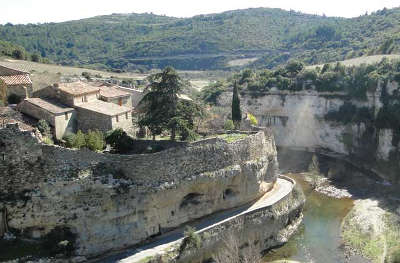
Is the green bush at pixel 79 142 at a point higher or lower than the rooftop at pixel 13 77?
lower

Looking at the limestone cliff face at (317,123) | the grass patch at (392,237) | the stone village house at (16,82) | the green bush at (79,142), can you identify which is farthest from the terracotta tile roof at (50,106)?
the limestone cliff face at (317,123)

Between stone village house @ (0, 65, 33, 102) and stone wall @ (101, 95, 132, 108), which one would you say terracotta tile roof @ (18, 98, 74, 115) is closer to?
stone village house @ (0, 65, 33, 102)

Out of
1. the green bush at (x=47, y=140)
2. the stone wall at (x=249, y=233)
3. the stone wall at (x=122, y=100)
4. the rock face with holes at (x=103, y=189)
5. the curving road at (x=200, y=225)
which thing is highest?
the stone wall at (x=122, y=100)

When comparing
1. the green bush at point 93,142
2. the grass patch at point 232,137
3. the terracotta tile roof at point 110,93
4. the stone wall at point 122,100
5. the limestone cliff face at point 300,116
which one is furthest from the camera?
the limestone cliff face at point 300,116

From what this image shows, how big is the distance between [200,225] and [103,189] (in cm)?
716

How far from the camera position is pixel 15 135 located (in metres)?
24.9

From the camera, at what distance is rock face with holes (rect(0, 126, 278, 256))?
82.1 ft

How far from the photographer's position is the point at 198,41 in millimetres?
129250

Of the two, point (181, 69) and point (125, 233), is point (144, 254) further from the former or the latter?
point (181, 69)

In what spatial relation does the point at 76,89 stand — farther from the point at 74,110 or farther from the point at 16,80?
the point at 16,80

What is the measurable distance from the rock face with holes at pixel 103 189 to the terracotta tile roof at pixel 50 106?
5437 mm

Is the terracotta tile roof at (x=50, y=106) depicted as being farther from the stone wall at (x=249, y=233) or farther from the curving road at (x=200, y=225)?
the stone wall at (x=249, y=233)

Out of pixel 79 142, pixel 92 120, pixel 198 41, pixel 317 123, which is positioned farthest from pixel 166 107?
pixel 198 41

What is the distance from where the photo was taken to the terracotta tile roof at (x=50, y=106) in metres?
30.5
